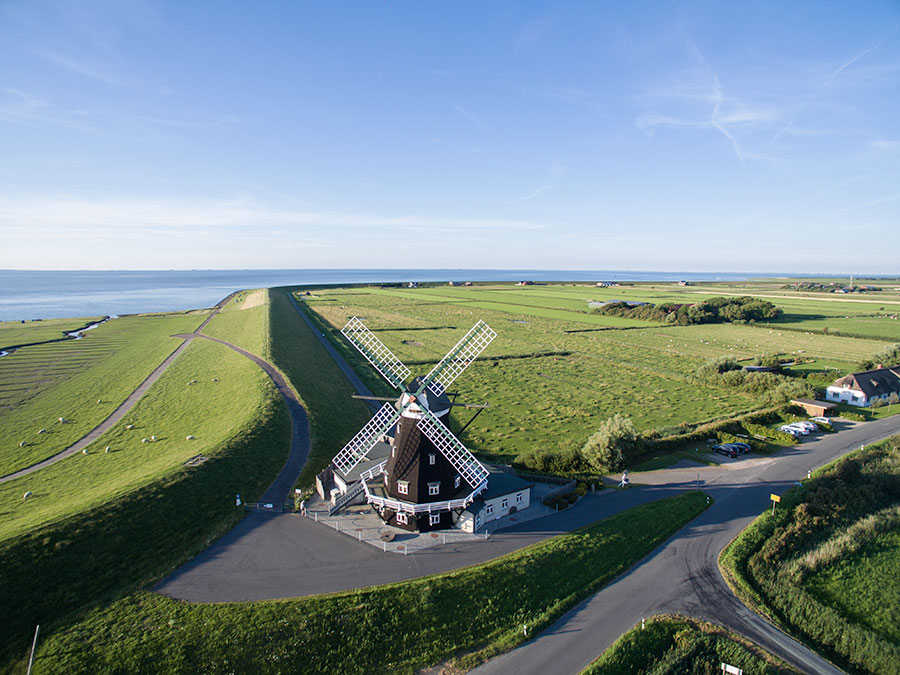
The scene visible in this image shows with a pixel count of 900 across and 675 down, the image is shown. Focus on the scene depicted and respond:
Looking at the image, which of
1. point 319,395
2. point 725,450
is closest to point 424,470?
point 725,450

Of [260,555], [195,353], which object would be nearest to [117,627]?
[260,555]

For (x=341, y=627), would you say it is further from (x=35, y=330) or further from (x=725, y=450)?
(x=35, y=330)

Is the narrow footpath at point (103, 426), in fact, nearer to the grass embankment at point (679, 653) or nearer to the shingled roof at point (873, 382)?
the grass embankment at point (679, 653)

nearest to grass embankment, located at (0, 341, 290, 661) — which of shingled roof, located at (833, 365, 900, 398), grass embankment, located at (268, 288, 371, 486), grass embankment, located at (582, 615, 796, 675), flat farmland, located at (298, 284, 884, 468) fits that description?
grass embankment, located at (268, 288, 371, 486)

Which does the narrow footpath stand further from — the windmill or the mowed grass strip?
the windmill

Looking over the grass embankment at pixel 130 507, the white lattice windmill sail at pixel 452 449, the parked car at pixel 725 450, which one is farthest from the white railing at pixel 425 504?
the parked car at pixel 725 450
